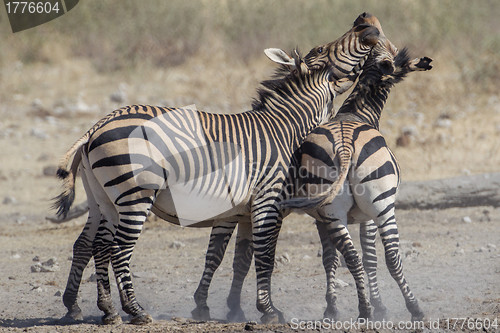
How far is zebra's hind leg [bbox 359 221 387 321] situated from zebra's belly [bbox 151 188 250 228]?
43.1 inches

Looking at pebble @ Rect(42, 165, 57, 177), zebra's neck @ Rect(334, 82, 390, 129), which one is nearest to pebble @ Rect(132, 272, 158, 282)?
zebra's neck @ Rect(334, 82, 390, 129)

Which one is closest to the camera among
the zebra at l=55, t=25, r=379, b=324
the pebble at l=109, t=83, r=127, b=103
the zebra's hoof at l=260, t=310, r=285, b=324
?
the zebra at l=55, t=25, r=379, b=324

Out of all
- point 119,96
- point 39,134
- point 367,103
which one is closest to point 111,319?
point 367,103

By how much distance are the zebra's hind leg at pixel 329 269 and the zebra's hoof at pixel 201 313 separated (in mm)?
965

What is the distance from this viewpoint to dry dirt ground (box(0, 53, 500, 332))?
5.86m

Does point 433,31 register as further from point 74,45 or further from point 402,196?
point 402,196

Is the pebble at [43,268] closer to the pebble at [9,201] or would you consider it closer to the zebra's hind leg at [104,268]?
the zebra's hind leg at [104,268]

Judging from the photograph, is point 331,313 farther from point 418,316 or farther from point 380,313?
point 418,316

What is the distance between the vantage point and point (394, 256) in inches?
213

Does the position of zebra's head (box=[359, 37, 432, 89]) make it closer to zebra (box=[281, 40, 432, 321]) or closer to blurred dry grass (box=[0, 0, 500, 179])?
zebra (box=[281, 40, 432, 321])

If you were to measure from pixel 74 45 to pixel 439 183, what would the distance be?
11.0 m

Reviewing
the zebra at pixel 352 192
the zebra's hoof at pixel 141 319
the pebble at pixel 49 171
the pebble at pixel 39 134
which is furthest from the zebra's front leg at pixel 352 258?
the pebble at pixel 39 134

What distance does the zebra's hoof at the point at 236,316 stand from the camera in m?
5.80

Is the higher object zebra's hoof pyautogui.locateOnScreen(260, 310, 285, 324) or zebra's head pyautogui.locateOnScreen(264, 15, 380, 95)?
zebra's head pyautogui.locateOnScreen(264, 15, 380, 95)
